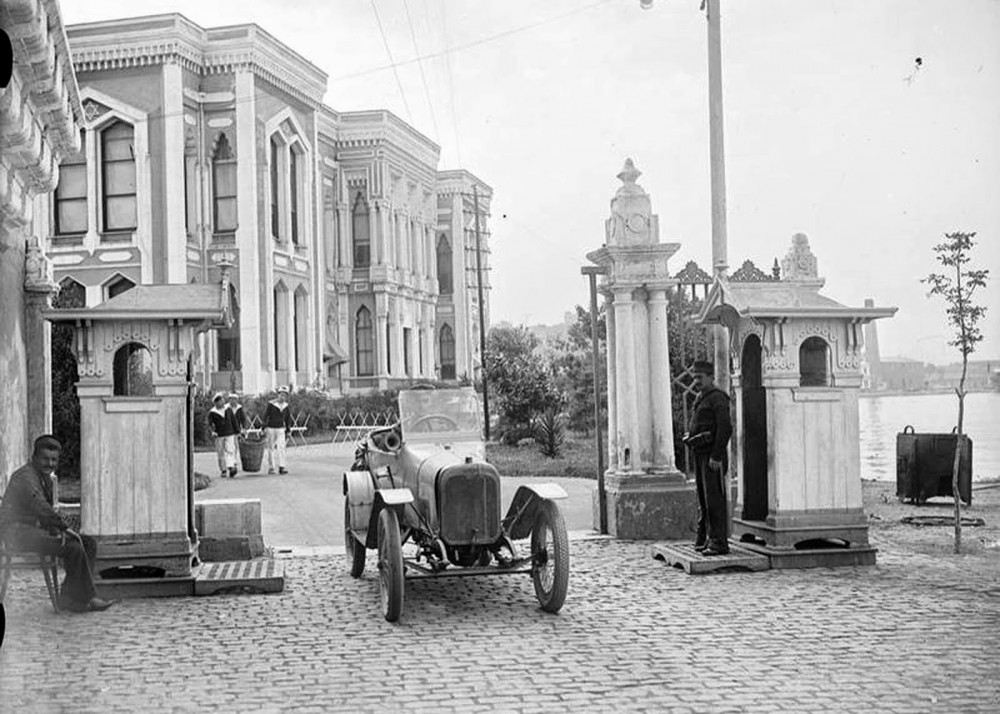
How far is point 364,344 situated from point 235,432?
25.5 m

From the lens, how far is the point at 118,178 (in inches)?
1318

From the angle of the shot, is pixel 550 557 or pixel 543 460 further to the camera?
pixel 543 460

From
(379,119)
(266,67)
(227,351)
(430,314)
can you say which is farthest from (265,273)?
(430,314)

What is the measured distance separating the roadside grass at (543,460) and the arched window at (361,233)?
59.5 ft

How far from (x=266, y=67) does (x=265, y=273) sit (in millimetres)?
6189

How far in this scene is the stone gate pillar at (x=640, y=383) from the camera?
1335cm

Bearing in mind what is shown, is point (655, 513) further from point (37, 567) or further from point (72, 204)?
point (72, 204)

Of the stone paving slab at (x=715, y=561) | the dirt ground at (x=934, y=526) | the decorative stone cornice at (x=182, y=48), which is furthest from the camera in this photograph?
the decorative stone cornice at (x=182, y=48)

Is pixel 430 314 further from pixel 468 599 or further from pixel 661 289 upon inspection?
pixel 468 599

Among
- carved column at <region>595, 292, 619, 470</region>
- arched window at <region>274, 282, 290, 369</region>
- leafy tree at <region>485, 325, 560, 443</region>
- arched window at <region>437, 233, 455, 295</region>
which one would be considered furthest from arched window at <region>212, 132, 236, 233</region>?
carved column at <region>595, 292, 619, 470</region>

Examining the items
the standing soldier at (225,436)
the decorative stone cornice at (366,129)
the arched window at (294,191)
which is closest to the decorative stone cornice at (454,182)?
the decorative stone cornice at (366,129)

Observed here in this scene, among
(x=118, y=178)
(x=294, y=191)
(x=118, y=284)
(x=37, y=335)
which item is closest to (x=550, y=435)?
(x=118, y=284)

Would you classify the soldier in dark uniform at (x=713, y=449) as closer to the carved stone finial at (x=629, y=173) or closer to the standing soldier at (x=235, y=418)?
the carved stone finial at (x=629, y=173)

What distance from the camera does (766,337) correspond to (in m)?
11.6
